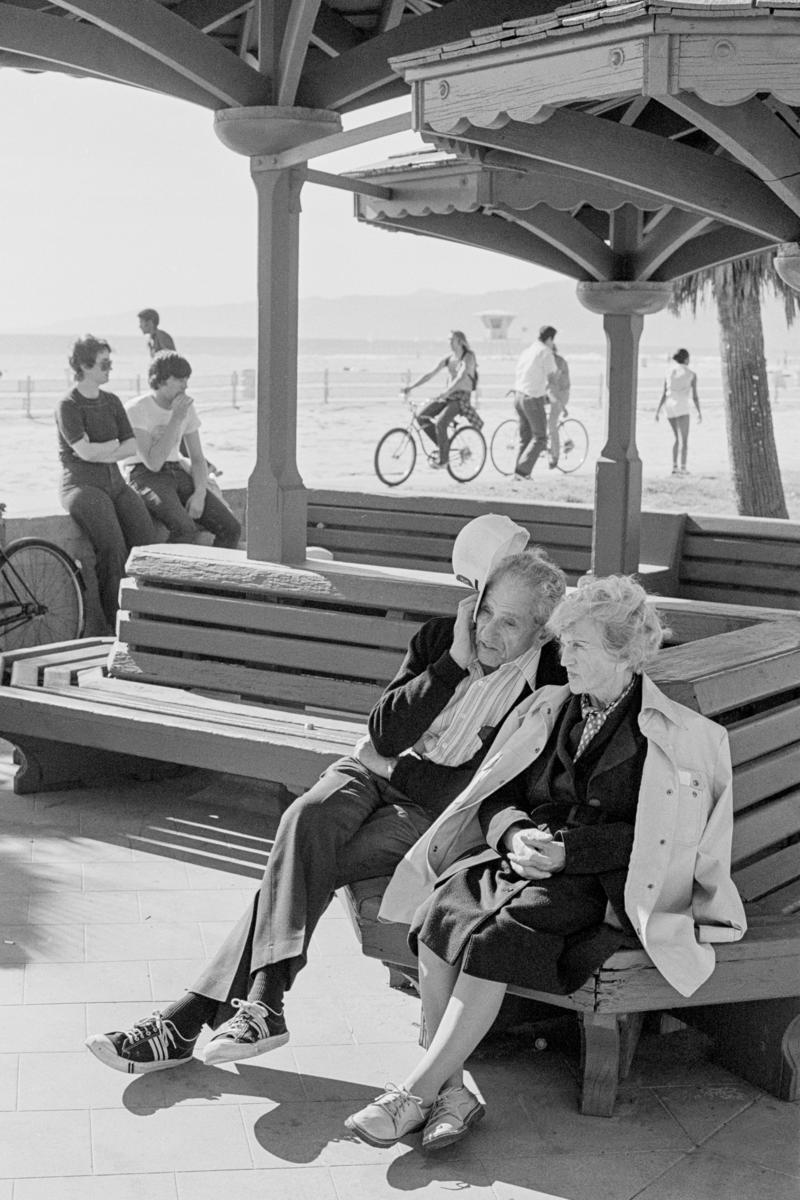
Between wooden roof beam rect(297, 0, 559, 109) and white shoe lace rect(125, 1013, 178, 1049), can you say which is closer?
white shoe lace rect(125, 1013, 178, 1049)

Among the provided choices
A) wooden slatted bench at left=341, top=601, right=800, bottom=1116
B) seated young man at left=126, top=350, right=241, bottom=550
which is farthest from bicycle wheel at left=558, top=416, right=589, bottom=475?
wooden slatted bench at left=341, top=601, right=800, bottom=1116

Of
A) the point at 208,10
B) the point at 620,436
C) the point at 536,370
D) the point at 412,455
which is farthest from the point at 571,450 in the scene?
the point at 208,10

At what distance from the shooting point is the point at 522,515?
7.59 m

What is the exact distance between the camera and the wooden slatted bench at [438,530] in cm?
714

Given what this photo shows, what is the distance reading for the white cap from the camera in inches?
166

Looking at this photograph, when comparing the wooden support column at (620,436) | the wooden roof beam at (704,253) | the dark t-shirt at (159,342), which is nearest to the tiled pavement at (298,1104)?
the wooden support column at (620,436)

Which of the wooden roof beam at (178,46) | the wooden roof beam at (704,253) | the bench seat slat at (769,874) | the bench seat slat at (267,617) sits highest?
the wooden roof beam at (178,46)

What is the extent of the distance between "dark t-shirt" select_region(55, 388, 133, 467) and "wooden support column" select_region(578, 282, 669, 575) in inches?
94.4

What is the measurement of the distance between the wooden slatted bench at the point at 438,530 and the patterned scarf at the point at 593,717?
3.16 meters

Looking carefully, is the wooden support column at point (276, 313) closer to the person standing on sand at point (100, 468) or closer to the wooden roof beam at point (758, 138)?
the person standing on sand at point (100, 468)

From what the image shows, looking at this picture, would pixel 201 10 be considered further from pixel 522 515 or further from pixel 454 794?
pixel 454 794

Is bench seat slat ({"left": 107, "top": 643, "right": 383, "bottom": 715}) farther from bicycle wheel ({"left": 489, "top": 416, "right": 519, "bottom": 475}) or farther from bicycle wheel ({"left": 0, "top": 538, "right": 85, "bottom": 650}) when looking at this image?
bicycle wheel ({"left": 489, "top": 416, "right": 519, "bottom": 475})

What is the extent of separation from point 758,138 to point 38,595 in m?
4.71

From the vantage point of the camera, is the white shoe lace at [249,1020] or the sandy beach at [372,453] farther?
the sandy beach at [372,453]
